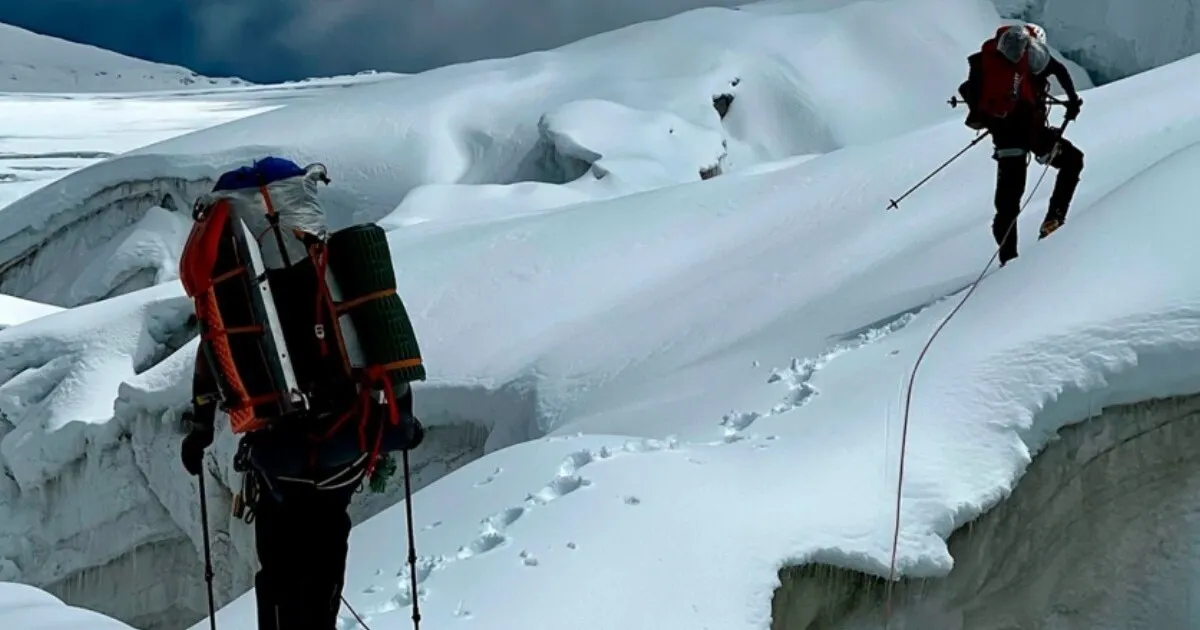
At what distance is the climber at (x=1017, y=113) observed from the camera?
752cm

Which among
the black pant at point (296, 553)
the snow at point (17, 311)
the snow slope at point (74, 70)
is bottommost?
the snow slope at point (74, 70)

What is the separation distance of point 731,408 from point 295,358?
328 centimetres

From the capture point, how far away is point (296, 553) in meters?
3.56

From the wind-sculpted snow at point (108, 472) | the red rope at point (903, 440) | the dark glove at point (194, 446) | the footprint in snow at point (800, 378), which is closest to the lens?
the dark glove at point (194, 446)

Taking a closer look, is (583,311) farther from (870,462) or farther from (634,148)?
(634,148)

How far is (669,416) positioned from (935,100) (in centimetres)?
2544

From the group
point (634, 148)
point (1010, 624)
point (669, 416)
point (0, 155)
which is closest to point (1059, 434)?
point (1010, 624)

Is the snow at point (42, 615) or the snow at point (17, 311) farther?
the snow at point (17, 311)

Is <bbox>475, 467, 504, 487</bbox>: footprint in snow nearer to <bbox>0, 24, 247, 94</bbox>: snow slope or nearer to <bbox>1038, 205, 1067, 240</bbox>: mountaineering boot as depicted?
<bbox>1038, 205, 1067, 240</bbox>: mountaineering boot

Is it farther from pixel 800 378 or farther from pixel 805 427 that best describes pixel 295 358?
pixel 800 378

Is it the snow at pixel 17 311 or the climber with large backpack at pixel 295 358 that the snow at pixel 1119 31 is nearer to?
the snow at pixel 17 311

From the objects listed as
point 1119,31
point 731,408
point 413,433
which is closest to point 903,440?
point 731,408

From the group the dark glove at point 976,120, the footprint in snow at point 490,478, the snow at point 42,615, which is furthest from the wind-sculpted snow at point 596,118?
the snow at point 42,615

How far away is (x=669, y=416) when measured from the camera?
667 cm
